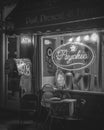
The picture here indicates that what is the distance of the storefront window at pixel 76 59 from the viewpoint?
8.42 metres

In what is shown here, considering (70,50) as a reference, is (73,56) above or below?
below

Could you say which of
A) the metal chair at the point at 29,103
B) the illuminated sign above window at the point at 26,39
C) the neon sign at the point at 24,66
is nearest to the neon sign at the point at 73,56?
the neon sign at the point at 24,66

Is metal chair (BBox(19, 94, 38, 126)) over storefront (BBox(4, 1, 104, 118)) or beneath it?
beneath

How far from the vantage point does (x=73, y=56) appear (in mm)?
8867

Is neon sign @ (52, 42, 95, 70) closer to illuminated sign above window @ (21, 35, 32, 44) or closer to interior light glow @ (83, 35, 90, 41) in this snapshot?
interior light glow @ (83, 35, 90, 41)

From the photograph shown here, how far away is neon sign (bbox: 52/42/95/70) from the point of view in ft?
27.9

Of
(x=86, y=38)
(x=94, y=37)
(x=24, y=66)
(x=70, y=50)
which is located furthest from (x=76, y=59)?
(x=24, y=66)

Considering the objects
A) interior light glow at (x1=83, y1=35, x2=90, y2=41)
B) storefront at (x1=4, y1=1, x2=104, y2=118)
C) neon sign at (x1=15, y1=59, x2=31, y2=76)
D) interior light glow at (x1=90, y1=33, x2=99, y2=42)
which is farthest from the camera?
neon sign at (x1=15, y1=59, x2=31, y2=76)

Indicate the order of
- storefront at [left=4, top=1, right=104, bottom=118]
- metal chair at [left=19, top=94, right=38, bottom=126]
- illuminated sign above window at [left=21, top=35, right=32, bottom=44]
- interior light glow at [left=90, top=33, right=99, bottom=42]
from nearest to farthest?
storefront at [left=4, top=1, right=104, bottom=118] → interior light glow at [left=90, top=33, right=99, bottom=42] → metal chair at [left=19, top=94, right=38, bottom=126] → illuminated sign above window at [left=21, top=35, right=32, bottom=44]

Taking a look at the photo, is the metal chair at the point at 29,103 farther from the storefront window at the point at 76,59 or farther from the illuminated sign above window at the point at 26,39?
the illuminated sign above window at the point at 26,39

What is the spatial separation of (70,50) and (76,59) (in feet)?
1.13

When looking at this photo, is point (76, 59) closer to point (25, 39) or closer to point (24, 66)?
point (24, 66)

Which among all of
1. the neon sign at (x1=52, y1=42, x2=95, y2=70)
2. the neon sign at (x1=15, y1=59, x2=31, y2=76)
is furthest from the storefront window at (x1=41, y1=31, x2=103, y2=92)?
the neon sign at (x1=15, y1=59, x2=31, y2=76)

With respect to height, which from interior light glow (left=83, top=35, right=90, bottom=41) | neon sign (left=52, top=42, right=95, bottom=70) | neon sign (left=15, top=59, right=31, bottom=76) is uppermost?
interior light glow (left=83, top=35, right=90, bottom=41)
